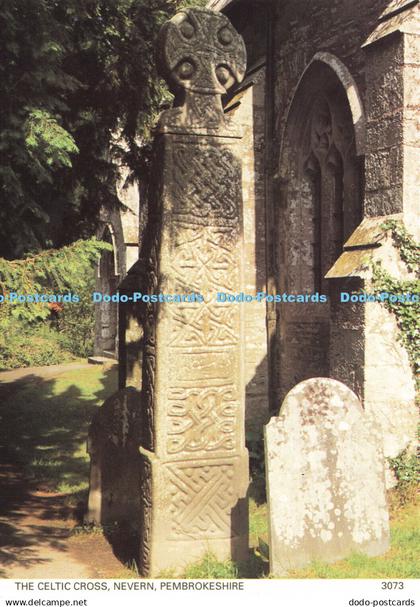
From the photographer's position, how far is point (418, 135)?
7117 millimetres

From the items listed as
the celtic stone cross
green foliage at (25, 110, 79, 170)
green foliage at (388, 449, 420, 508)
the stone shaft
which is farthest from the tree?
green foliage at (388, 449, 420, 508)

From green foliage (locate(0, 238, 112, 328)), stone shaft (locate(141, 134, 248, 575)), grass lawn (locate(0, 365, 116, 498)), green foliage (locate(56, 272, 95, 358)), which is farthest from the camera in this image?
green foliage (locate(56, 272, 95, 358))

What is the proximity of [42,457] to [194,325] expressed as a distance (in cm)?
641

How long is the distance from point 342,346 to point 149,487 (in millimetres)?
2947

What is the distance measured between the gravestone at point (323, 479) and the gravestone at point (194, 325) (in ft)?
1.90

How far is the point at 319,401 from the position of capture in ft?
16.3

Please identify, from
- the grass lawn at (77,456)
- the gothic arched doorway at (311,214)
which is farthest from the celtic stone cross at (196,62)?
the gothic arched doorway at (311,214)

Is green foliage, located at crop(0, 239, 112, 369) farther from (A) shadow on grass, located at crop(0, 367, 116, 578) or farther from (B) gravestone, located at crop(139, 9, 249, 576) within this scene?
(A) shadow on grass, located at crop(0, 367, 116, 578)

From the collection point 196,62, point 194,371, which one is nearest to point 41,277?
point 194,371

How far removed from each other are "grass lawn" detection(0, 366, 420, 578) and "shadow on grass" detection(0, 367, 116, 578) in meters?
0.02

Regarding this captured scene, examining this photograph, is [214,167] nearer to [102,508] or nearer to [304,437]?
[304,437]

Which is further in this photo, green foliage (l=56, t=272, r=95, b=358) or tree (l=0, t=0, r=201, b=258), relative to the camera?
green foliage (l=56, t=272, r=95, b=358)

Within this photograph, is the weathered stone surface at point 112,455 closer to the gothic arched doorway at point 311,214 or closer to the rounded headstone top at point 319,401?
the rounded headstone top at point 319,401

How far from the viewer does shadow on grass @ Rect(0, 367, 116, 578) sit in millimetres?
6641
